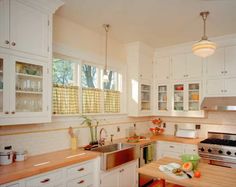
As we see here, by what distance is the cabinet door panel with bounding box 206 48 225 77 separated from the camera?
11.3 feet

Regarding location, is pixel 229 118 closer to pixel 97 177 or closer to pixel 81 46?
pixel 97 177

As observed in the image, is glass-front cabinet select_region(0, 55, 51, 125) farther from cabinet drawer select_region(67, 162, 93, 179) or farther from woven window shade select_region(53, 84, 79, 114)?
cabinet drawer select_region(67, 162, 93, 179)

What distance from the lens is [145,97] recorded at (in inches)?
162

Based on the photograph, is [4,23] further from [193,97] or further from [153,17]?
[193,97]

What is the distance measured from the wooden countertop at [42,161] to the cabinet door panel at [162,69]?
2367mm

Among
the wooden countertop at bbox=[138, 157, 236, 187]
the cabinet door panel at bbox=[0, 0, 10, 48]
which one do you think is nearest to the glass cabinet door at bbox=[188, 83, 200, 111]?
the wooden countertop at bbox=[138, 157, 236, 187]

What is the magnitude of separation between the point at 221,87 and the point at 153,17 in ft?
5.99

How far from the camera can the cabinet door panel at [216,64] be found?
3.44 meters

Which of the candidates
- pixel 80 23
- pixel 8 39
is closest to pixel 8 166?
pixel 8 39

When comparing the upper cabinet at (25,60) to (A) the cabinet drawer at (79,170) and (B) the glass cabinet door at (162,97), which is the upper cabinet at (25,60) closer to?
(A) the cabinet drawer at (79,170)

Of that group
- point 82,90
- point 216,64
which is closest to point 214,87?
point 216,64

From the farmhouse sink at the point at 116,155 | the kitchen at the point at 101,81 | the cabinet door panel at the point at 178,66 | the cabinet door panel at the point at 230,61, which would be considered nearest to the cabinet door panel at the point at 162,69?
the kitchen at the point at 101,81

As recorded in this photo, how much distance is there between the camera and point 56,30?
2.70m

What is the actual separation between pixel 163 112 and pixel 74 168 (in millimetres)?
2457
